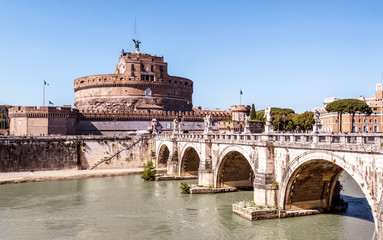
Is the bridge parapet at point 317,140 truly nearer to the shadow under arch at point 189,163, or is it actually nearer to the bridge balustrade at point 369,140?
the bridge balustrade at point 369,140

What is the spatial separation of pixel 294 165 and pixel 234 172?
38.0ft

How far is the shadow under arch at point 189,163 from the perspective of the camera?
39156 millimetres

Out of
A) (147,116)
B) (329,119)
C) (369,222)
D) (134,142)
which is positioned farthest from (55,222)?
(329,119)

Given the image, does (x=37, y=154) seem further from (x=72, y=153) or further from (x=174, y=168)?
(x=174, y=168)

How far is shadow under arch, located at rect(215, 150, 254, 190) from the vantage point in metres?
29.7

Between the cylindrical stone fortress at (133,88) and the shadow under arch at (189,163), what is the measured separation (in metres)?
27.0

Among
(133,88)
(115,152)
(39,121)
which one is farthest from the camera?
(133,88)

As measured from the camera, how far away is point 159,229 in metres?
20.8

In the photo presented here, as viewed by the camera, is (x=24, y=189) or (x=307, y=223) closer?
(x=307, y=223)

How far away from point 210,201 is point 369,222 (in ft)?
36.8

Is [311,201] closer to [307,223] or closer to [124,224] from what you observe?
[307,223]

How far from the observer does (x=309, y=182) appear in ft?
69.4

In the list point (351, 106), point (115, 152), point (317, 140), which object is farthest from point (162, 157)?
point (317, 140)

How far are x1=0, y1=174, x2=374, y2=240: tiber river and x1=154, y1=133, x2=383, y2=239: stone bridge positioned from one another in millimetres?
1492
